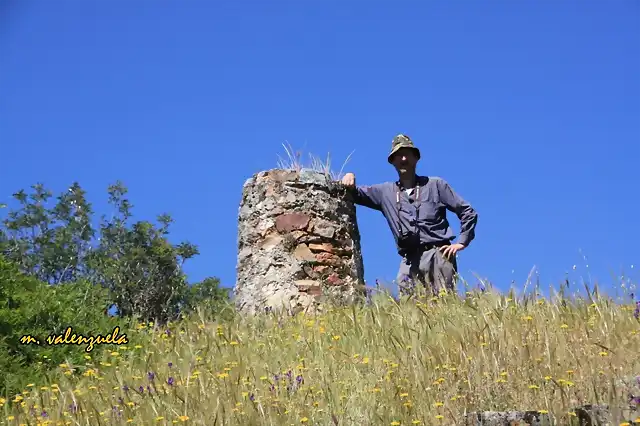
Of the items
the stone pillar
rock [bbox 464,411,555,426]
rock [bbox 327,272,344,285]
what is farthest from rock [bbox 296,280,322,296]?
rock [bbox 464,411,555,426]

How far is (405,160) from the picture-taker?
33.6ft

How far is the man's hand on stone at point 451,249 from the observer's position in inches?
387

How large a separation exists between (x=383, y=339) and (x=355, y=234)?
459 cm

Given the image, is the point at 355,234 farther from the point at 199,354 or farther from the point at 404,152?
the point at 199,354

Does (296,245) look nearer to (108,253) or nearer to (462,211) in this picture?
(462,211)

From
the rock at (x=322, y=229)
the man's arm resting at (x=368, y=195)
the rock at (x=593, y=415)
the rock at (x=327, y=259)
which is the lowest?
the rock at (x=593, y=415)

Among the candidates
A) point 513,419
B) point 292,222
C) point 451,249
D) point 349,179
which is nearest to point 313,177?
point 349,179

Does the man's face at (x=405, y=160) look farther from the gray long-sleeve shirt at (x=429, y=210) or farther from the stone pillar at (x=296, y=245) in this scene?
the stone pillar at (x=296, y=245)

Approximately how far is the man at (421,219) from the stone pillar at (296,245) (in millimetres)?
819

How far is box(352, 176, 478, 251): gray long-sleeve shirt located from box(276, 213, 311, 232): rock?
1095mm

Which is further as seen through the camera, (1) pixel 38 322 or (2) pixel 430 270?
(2) pixel 430 270

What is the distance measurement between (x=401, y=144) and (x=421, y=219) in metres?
1.00

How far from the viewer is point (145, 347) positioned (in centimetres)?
856

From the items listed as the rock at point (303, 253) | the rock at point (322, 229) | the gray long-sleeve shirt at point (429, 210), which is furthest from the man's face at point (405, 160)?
the rock at point (303, 253)
